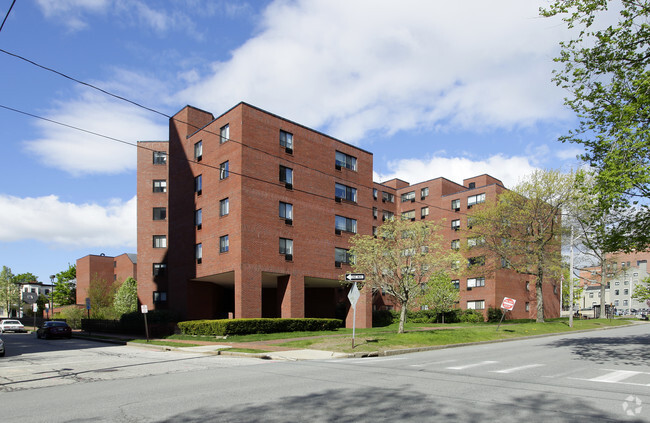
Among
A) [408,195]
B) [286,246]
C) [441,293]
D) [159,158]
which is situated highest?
[159,158]

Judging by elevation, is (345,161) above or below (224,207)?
above

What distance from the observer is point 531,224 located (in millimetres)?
39562

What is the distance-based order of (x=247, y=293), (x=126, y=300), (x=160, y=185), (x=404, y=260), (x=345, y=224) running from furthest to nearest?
(x=126, y=300), (x=160, y=185), (x=345, y=224), (x=247, y=293), (x=404, y=260)

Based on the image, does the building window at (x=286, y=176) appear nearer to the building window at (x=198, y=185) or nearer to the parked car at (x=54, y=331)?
the building window at (x=198, y=185)

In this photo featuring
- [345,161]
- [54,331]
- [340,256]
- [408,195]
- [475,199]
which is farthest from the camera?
[408,195]

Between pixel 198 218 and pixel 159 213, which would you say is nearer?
pixel 198 218

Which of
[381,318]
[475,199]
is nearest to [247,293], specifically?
[381,318]

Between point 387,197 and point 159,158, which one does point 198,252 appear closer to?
point 159,158

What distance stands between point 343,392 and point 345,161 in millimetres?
34319

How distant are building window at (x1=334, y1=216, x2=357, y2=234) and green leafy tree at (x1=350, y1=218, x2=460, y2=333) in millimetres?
13520

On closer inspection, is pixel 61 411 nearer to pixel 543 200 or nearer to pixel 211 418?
pixel 211 418

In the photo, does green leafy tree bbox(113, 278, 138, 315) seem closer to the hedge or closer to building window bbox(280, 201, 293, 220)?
the hedge

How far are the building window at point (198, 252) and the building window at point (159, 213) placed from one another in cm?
1304

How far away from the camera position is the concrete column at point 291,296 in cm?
3647
